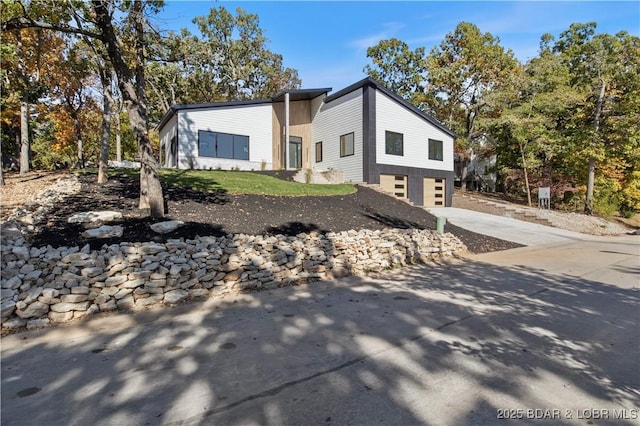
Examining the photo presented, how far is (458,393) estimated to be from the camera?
2607mm

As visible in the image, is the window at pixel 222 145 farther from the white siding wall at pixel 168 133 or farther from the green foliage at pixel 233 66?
the green foliage at pixel 233 66

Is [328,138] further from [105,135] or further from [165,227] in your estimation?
[165,227]

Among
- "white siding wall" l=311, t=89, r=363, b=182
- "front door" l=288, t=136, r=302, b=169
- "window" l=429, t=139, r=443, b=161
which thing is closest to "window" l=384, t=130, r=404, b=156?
"white siding wall" l=311, t=89, r=363, b=182

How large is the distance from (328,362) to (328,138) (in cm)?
1680

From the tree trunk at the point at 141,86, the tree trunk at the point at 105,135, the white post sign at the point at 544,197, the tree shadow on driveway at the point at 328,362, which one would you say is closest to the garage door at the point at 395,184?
the white post sign at the point at 544,197

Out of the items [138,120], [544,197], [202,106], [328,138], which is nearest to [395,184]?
[328,138]

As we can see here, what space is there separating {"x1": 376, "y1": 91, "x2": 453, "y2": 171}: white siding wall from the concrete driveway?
3.78m

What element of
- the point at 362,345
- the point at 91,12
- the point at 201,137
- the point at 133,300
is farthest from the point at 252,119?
the point at 362,345

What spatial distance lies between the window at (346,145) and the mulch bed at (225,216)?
6.56m

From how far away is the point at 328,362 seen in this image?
10.2ft

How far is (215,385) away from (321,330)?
4.75 ft

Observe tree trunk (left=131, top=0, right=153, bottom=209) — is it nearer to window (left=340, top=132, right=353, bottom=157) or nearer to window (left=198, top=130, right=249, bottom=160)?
window (left=198, top=130, right=249, bottom=160)

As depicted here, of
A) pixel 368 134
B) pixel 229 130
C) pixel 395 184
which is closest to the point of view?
pixel 368 134

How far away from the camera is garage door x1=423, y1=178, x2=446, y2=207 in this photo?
64.3 ft
